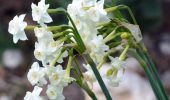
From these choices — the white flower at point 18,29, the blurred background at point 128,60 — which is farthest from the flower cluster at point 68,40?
the blurred background at point 128,60

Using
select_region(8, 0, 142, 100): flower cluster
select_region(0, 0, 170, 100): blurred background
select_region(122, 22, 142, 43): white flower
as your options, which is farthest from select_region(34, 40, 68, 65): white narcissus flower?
select_region(0, 0, 170, 100): blurred background

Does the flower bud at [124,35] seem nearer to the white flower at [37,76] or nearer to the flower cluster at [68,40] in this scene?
the flower cluster at [68,40]

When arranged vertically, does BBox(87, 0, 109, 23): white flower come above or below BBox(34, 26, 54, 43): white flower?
below

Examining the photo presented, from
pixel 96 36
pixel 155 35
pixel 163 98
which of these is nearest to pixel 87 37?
pixel 96 36

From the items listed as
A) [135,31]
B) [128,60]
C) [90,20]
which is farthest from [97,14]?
[128,60]

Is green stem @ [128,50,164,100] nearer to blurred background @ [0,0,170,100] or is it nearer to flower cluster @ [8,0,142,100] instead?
flower cluster @ [8,0,142,100]

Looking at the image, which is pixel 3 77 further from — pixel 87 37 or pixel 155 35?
pixel 87 37

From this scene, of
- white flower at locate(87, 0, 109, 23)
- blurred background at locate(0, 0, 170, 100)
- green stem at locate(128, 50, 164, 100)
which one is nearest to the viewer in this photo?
white flower at locate(87, 0, 109, 23)

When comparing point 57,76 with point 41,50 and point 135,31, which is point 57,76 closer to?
point 41,50

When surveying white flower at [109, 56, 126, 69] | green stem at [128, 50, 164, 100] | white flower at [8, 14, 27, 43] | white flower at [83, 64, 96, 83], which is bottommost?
green stem at [128, 50, 164, 100]
